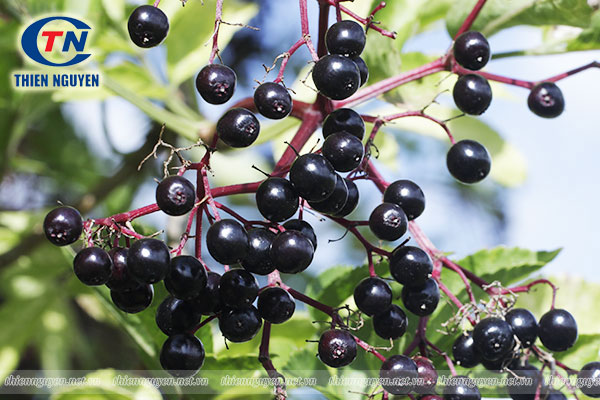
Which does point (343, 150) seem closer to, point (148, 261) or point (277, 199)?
point (277, 199)

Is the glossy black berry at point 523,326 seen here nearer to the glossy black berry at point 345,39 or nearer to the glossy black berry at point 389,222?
the glossy black berry at point 389,222

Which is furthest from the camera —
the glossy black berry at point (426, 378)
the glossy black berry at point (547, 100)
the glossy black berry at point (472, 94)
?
the glossy black berry at point (547, 100)

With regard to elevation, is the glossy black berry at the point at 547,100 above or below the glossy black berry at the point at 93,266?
above

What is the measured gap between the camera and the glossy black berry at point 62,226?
84 centimetres

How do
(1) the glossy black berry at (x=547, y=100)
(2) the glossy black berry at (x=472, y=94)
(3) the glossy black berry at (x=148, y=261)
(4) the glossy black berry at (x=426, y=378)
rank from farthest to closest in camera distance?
(1) the glossy black berry at (x=547, y=100) < (2) the glossy black berry at (x=472, y=94) < (4) the glossy black berry at (x=426, y=378) < (3) the glossy black berry at (x=148, y=261)

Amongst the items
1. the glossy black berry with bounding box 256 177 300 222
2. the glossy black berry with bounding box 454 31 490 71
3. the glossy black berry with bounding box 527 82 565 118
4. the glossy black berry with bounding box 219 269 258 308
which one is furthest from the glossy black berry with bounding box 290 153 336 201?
the glossy black berry with bounding box 527 82 565 118

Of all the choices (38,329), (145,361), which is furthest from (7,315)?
(145,361)

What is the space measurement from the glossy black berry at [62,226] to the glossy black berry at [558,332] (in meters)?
0.65

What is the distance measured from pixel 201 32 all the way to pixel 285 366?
78 centimetres

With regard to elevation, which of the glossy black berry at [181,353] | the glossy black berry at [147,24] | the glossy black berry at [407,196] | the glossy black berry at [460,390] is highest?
the glossy black berry at [147,24]

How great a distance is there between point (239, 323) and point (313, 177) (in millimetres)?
200

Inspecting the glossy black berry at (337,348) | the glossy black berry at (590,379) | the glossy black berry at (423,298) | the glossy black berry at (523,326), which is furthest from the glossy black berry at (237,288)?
the glossy black berry at (590,379)

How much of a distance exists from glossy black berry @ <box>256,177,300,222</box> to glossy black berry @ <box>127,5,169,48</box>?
0.80 feet

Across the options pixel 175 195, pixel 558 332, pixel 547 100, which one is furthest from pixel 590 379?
pixel 175 195
